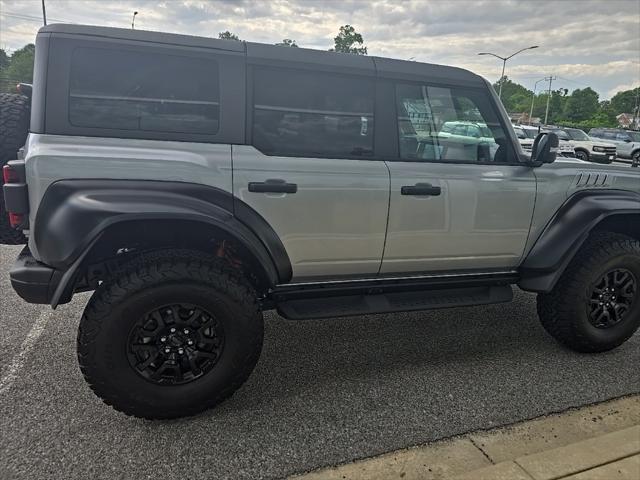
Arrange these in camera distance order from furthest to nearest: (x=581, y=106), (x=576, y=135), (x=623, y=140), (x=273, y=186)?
(x=581, y=106) → (x=623, y=140) → (x=576, y=135) → (x=273, y=186)

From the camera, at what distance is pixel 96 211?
2184 mm

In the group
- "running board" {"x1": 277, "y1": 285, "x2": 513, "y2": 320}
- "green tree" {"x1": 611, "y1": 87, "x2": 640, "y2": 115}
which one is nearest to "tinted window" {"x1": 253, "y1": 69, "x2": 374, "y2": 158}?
"running board" {"x1": 277, "y1": 285, "x2": 513, "y2": 320}

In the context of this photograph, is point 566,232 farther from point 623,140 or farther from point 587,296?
point 623,140

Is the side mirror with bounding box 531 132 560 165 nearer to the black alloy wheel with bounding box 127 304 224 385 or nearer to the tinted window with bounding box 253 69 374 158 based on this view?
the tinted window with bounding box 253 69 374 158

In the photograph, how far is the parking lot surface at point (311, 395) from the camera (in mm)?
2211

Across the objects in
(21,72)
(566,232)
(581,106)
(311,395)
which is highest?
(581,106)

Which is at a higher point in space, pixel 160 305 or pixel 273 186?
pixel 273 186

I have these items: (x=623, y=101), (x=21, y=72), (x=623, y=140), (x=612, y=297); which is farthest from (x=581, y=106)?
(x=612, y=297)

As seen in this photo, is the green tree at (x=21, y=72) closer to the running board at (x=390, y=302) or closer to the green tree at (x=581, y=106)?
the running board at (x=390, y=302)

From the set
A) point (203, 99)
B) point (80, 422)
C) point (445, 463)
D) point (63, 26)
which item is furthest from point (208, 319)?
point (63, 26)

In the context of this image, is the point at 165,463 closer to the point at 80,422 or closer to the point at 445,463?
the point at 80,422

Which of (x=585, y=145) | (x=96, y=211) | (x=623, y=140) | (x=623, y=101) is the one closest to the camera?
(x=96, y=211)

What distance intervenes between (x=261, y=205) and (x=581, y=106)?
301 feet

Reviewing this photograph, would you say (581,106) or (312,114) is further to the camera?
(581,106)
